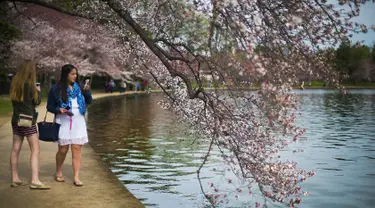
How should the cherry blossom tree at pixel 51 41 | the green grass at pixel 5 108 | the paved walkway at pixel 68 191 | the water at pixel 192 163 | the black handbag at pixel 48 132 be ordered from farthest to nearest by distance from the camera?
the cherry blossom tree at pixel 51 41 < the green grass at pixel 5 108 < the water at pixel 192 163 < the black handbag at pixel 48 132 < the paved walkway at pixel 68 191

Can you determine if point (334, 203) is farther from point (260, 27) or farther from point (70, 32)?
point (70, 32)

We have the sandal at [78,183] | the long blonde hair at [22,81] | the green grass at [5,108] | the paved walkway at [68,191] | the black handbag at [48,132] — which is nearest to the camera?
the paved walkway at [68,191]

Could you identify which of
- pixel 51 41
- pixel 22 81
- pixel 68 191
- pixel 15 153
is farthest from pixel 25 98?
pixel 51 41

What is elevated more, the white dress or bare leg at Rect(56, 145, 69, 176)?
the white dress

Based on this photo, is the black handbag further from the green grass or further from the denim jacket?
the green grass

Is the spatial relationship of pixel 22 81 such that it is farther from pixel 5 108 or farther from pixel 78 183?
pixel 5 108

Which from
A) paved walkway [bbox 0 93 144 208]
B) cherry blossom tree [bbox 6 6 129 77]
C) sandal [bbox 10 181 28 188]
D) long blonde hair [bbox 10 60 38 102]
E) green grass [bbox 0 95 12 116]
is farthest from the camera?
cherry blossom tree [bbox 6 6 129 77]

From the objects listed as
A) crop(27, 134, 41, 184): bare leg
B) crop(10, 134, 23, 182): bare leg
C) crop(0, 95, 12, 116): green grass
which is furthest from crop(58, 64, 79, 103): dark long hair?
crop(0, 95, 12, 116): green grass

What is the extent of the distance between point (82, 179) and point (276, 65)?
178 inches

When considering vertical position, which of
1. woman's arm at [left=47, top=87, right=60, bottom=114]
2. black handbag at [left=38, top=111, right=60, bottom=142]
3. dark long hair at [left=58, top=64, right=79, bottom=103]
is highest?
dark long hair at [left=58, top=64, right=79, bottom=103]

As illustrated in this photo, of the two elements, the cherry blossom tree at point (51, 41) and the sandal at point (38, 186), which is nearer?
the sandal at point (38, 186)

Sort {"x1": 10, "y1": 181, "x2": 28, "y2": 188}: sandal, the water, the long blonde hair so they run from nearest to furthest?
the long blonde hair, {"x1": 10, "y1": 181, "x2": 28, "y2": 188}: sandal, the water

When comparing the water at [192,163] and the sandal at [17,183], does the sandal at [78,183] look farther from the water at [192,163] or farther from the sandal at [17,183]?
the water at [192,163]

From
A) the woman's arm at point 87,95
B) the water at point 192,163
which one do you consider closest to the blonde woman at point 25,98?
the woman's arm at point 87,95
